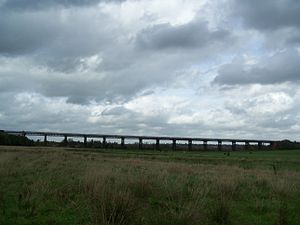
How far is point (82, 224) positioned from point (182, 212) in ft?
6.76

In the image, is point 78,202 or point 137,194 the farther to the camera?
point 137,194

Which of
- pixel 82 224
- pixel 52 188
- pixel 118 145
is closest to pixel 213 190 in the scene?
pixel 52 188

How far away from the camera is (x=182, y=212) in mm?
8789

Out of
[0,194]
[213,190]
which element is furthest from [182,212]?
[0,194]

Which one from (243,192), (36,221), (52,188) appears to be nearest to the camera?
(36,221)

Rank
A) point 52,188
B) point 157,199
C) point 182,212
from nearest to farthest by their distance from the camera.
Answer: point 182,212
point 157,199
point 52,188

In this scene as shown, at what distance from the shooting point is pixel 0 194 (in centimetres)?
1254

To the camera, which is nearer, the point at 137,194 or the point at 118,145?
the point at 137,194

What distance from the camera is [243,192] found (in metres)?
14.7

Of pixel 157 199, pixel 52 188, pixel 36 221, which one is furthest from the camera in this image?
pixel 52 188

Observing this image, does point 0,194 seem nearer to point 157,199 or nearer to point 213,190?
point 157,199

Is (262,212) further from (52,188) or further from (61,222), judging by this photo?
(52,188)

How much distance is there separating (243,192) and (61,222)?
7401 millimetres

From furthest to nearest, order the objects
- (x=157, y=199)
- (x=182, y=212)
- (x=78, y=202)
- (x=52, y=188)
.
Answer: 1. (x=52, y=188)
2. (x=157, y=199)
3. (x=78, y=202)
4. (x=182, y=212)
